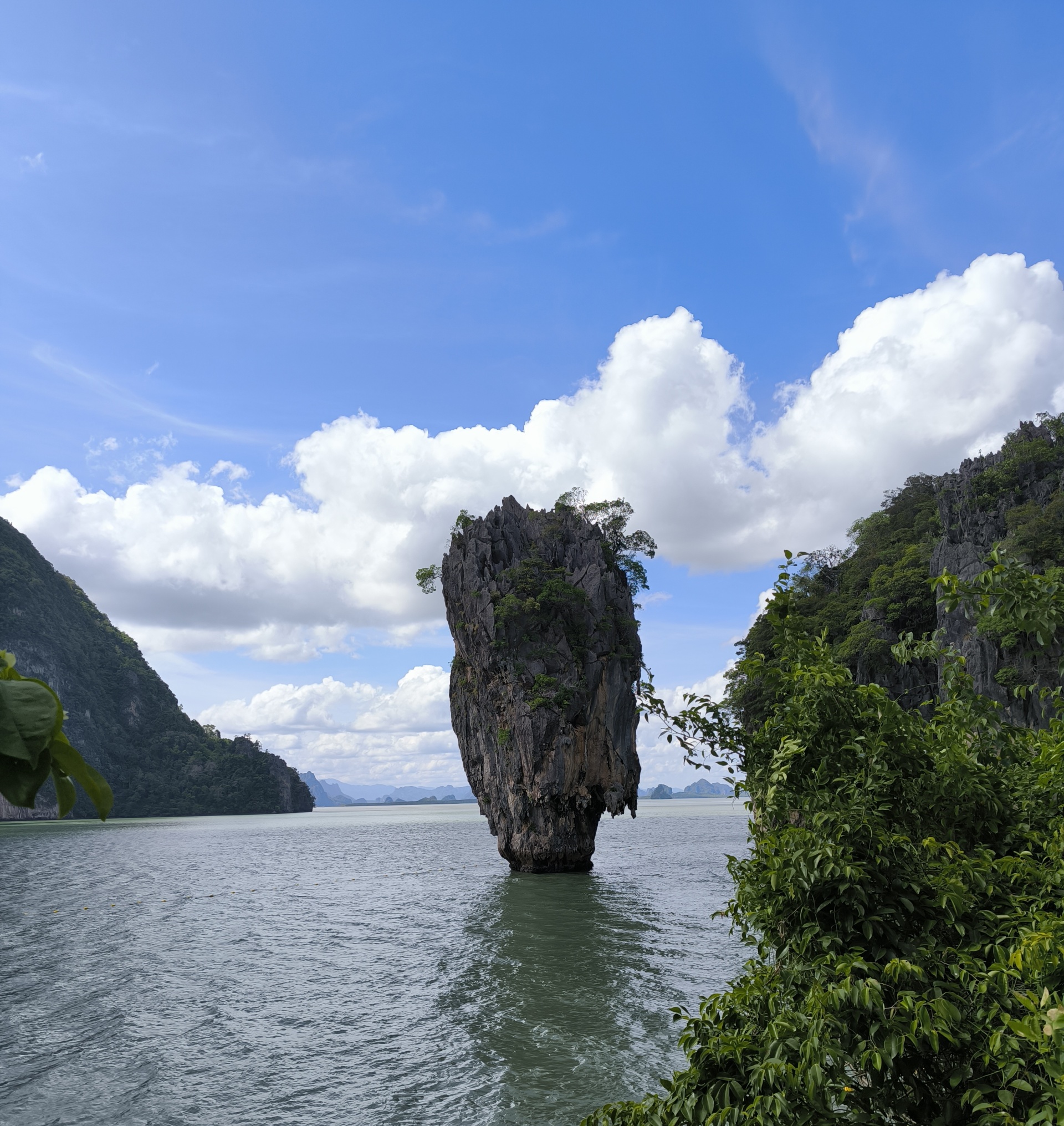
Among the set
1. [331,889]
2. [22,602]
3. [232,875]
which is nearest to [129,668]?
[22,602]

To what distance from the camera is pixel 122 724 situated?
134500 millimetres

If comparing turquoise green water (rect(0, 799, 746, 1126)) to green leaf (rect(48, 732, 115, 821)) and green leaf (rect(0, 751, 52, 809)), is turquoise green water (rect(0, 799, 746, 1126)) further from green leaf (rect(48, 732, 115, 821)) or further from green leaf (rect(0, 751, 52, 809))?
green leaf (rect(0, 751, 52, 809))

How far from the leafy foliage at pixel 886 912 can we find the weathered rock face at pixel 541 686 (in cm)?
2823

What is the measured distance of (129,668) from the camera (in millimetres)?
142500

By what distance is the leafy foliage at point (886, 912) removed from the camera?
3508 millimetres

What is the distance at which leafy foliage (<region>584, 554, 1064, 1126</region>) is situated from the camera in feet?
11.5

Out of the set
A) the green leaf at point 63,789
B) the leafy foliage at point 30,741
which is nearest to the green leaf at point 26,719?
the leafy foliage at point 30,741

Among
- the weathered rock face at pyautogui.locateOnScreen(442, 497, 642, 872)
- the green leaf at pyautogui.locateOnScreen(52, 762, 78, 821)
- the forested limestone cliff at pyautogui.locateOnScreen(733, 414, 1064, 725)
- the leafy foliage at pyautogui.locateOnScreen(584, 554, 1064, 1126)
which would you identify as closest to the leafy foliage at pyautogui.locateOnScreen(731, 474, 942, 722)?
the forested limestone cliff at pyautogui.locateOnScreen(733, 414, 1064, 725)

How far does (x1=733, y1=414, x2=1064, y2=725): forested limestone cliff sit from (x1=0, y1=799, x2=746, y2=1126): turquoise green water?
14810 mm

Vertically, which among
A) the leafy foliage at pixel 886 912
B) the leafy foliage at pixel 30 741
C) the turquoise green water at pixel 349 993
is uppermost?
the leafy foliage at pixel 30 741

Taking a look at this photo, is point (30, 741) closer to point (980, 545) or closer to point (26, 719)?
point (26, 719)

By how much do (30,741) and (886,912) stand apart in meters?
4.36

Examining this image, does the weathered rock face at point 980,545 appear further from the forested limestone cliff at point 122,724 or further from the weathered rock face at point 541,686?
the forested limestone cliff at point 122,724

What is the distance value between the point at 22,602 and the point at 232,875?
11305cm
